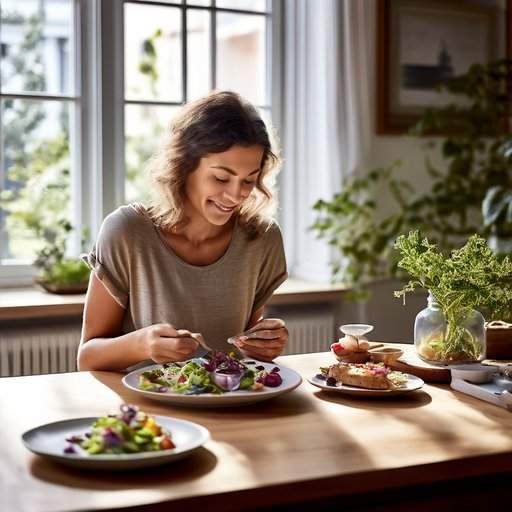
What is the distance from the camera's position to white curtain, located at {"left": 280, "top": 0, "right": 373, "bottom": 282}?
3.81 meters

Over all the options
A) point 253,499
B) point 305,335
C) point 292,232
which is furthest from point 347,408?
point 292,232

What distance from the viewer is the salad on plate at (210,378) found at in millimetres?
1872

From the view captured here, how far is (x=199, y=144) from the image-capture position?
236cm

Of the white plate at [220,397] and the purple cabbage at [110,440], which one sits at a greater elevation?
the purple cabbage at [110,440]

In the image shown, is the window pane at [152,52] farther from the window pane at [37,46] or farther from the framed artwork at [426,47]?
the framed artwork at [426,47]

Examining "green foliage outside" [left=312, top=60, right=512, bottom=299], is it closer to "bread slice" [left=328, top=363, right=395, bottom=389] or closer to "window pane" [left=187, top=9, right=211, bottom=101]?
"window pane" [left=187, top=9, right=211, bottom=101]

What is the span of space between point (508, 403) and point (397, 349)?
1.46ft

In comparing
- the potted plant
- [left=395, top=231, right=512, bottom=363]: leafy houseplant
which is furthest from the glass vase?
the potted plant

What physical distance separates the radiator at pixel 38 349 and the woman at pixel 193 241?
102cm

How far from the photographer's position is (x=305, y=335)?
384 centimetres

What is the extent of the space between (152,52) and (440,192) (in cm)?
143

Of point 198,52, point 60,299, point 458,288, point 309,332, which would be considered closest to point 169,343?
point 458,288

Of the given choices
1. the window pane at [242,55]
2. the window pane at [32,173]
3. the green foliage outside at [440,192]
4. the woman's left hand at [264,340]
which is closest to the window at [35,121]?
the window pane at [32,173]

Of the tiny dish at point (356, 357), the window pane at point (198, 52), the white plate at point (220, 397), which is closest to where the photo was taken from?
the white plate at point (220, 397)
